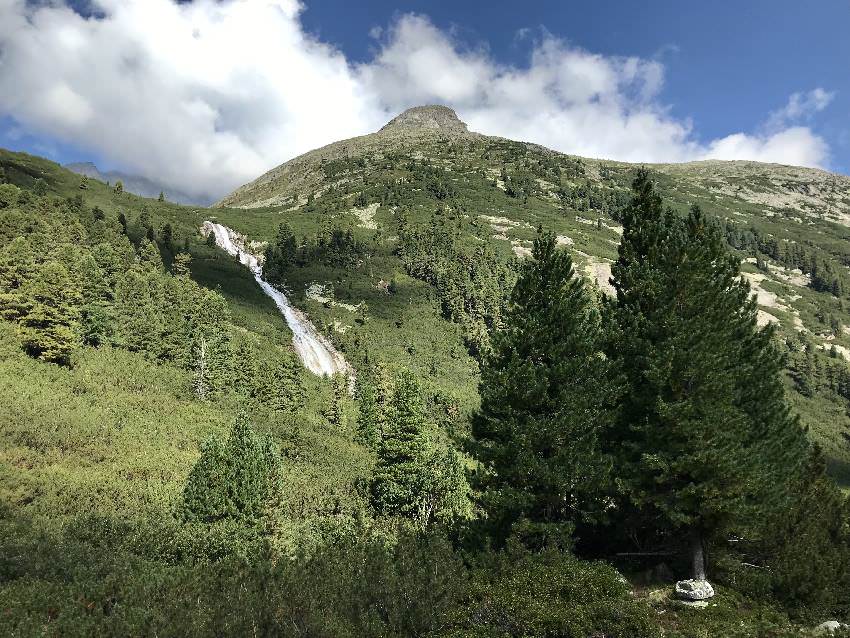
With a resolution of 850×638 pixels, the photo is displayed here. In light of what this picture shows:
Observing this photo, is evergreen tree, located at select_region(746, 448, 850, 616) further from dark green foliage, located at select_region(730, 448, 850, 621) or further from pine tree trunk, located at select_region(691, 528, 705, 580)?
pine tree trunk, located at select_region(691, 528, 705, 580)

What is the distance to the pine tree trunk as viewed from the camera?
57.5ft

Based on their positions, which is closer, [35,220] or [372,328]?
[35,220]

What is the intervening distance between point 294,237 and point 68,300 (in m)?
99.8

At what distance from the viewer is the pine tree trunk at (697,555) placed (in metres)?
17.5

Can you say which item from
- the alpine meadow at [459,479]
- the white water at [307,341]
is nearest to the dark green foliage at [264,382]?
the alpine meadow at [459,479]

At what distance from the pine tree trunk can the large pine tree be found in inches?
1.4

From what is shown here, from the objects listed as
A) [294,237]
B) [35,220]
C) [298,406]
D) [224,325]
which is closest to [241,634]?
[298,406]

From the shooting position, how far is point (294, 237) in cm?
14512

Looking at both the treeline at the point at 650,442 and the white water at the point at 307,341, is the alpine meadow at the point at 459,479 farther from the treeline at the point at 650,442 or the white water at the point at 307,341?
the white water at the point at 307,341

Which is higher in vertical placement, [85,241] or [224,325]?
[85,241]

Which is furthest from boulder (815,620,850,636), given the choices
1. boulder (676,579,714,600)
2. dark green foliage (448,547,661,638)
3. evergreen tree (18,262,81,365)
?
evergreen tree (18,262,81,365)

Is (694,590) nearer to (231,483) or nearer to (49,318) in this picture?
(231,483)

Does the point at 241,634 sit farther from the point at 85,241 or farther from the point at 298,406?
the point at 85,241

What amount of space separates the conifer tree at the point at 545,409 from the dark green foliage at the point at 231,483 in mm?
17003
